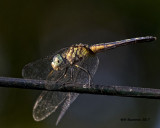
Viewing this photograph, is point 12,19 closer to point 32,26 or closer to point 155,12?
point 32,26

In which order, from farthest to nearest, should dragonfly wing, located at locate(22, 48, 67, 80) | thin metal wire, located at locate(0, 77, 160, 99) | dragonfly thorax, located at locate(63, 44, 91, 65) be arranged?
dragonfly thorax, located at locate(63, 44, 91, 65) → dragonfly wing, located at locate(22, 48, 67, 80) → thin metal wire, located at locate(0, 77, 160, 99)

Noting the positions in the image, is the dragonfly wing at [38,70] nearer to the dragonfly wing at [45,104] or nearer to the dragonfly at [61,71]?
the dragonfly at [61,71]

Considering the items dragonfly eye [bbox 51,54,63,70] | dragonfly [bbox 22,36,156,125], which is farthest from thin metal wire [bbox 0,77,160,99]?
dragonfly eye [bbox 51,54,63,70]

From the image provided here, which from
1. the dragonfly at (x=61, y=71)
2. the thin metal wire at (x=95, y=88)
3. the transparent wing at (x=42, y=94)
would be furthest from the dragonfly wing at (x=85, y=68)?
the thin metal wire at (x=95, y=88)

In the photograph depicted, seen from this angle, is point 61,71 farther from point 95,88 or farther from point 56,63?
point 95,88

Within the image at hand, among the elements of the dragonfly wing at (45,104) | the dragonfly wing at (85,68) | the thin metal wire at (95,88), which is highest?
the thin metal wire at (95,88)

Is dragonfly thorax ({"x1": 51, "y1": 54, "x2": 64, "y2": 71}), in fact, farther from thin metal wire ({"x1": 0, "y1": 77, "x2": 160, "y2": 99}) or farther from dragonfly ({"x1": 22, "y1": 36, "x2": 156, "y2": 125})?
thin metal wire ({"x1": 0, "y1": 77, "x2": 160, "y2": 99})

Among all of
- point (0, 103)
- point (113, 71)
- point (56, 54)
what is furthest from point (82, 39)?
point (56, 54)

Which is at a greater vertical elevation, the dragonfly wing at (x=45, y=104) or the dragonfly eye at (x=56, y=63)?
the dragonfly eye at (x=56, y=63)

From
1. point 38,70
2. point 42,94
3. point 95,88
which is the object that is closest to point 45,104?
point 42,94
